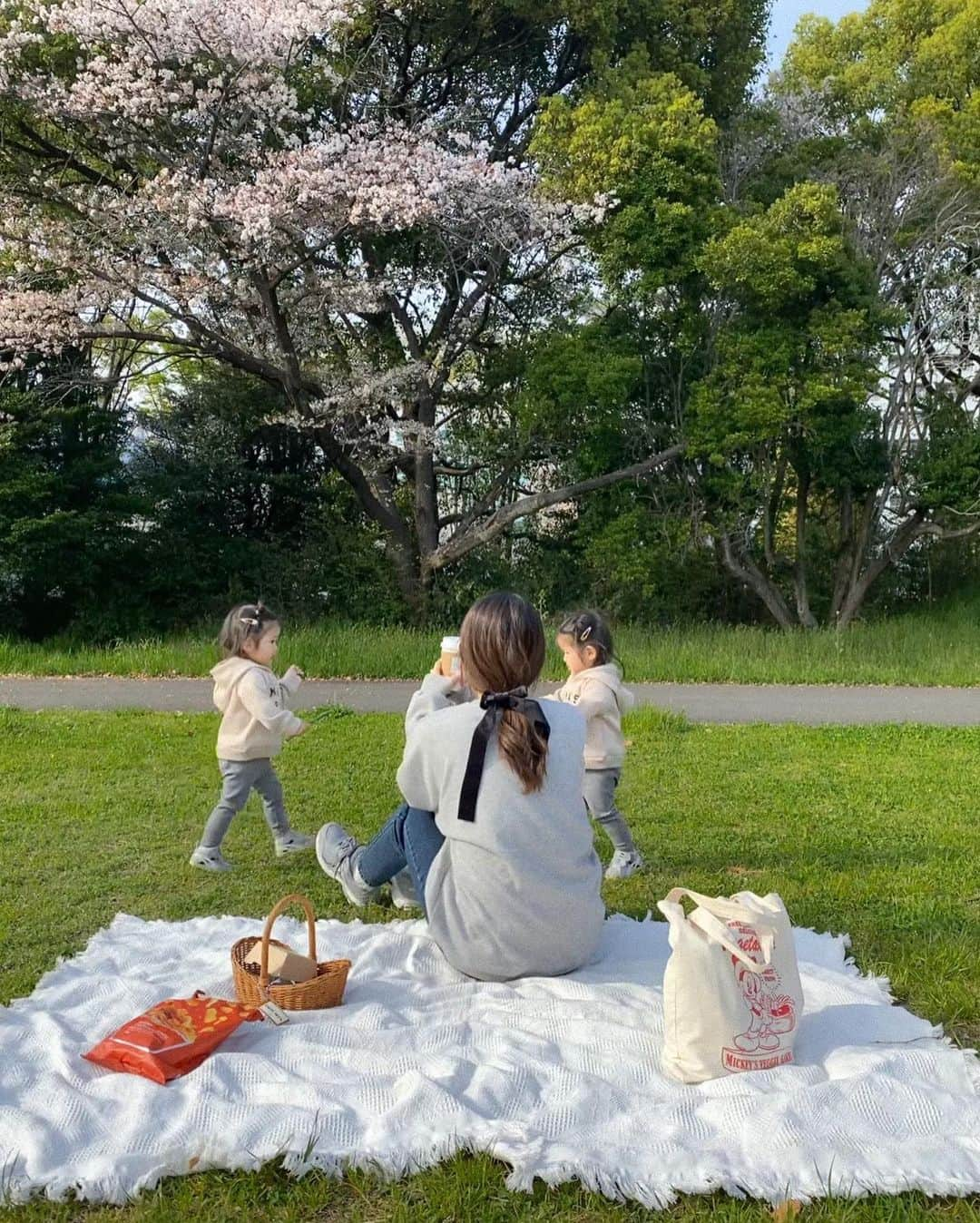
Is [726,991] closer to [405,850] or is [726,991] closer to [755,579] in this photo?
[405,850]

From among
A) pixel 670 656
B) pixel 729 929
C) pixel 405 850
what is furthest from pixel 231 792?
pixel 670 656

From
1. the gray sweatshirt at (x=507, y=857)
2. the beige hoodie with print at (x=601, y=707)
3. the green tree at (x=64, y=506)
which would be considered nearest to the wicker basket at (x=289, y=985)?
the gray sweatshirt at (x=507, y=857)

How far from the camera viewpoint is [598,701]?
5223 millimetres

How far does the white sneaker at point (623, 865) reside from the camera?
5.50 metres

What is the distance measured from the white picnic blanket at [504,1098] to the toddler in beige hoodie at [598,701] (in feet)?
5.09

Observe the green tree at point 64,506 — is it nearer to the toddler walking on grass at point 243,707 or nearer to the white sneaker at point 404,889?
the toddler walking on grass at point 243,707

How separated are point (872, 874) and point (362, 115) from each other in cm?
1486

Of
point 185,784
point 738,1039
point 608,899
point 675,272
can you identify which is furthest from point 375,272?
point 738,1039

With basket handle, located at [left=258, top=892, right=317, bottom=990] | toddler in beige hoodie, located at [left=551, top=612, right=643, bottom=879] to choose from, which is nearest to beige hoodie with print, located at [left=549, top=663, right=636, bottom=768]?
toddler in beige hoodie, located at [left=551, top=612, right=643, bottom=879]

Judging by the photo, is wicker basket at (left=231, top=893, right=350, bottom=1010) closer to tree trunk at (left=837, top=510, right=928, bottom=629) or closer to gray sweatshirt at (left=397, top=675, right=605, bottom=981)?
gray sweatshirt at (left=397, top=675, right=605, bottom=981)

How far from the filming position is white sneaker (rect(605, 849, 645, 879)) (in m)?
5.50

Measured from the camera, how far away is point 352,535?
62.5ft

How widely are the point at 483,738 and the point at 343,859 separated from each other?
53.1 inches

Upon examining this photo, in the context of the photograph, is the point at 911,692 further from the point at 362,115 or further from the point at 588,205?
the point at 362,115
